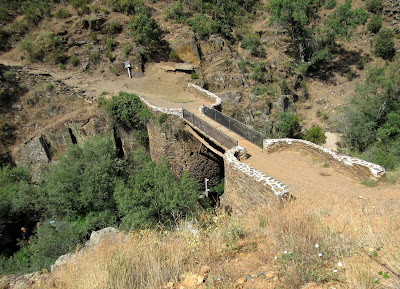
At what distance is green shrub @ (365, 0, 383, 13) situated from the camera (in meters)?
29.0

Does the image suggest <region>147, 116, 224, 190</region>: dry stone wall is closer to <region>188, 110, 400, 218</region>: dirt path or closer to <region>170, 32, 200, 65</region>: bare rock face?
<region>188, 110, 400, 218</region>: dirt path

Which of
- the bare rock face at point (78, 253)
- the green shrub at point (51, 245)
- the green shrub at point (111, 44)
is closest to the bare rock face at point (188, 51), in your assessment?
the green shrub at point (111, 44)

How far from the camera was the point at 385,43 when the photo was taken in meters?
26.0

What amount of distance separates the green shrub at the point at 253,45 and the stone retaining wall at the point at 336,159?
1990 centimetres

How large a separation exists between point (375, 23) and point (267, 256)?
1394 inches

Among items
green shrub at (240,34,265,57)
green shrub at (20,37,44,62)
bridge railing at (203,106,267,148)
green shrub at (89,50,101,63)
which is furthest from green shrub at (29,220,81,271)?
green shrub at (240,34,265,57)

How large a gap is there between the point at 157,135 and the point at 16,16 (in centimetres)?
2179

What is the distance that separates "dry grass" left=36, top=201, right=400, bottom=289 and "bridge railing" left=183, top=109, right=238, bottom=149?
17.7 ft

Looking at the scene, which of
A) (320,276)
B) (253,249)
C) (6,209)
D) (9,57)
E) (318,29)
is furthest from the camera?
(318,29)

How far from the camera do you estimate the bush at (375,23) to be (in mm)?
27984

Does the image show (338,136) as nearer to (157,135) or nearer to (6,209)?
(157,135)

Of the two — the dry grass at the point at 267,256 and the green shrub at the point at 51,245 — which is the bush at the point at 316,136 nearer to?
the dry grass at the point at 267,256

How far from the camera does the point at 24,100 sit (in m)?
17.6

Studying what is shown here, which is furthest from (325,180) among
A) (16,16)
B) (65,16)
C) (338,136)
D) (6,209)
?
(16,16)
